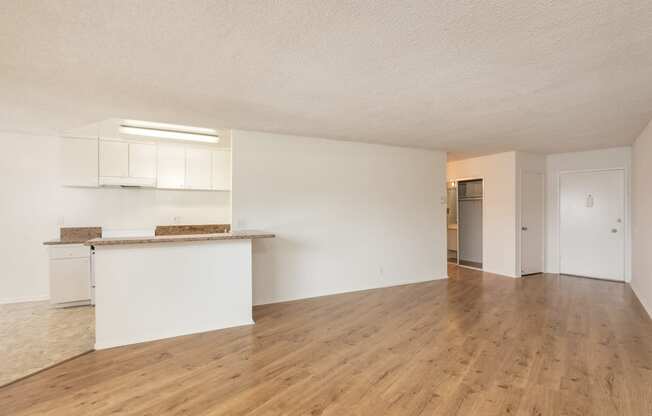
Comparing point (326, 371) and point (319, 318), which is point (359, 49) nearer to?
point (326, 371)

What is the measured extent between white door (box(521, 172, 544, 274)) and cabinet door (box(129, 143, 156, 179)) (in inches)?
261

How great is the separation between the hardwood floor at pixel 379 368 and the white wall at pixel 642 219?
519 mm

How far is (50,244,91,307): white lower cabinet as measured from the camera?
4.24m

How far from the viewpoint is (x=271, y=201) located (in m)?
4.52

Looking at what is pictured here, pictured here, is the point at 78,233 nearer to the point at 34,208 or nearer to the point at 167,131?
the point at 34,208

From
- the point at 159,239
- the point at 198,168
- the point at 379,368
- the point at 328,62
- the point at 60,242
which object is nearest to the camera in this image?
the point at 328,62

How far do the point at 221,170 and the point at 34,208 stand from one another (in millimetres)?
2646

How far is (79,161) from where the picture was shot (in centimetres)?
453

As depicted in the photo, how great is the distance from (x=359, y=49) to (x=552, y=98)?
2158mm

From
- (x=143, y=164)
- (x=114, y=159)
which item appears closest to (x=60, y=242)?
(x=114, y=159)

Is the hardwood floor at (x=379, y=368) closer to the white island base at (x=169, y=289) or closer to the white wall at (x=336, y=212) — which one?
the white island base at (x=169, y=289)

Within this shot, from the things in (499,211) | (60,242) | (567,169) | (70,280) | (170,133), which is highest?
(170,133)

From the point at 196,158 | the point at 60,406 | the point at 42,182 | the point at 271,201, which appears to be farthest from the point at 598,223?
the point at 42,182

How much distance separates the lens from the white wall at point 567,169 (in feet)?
18.4
